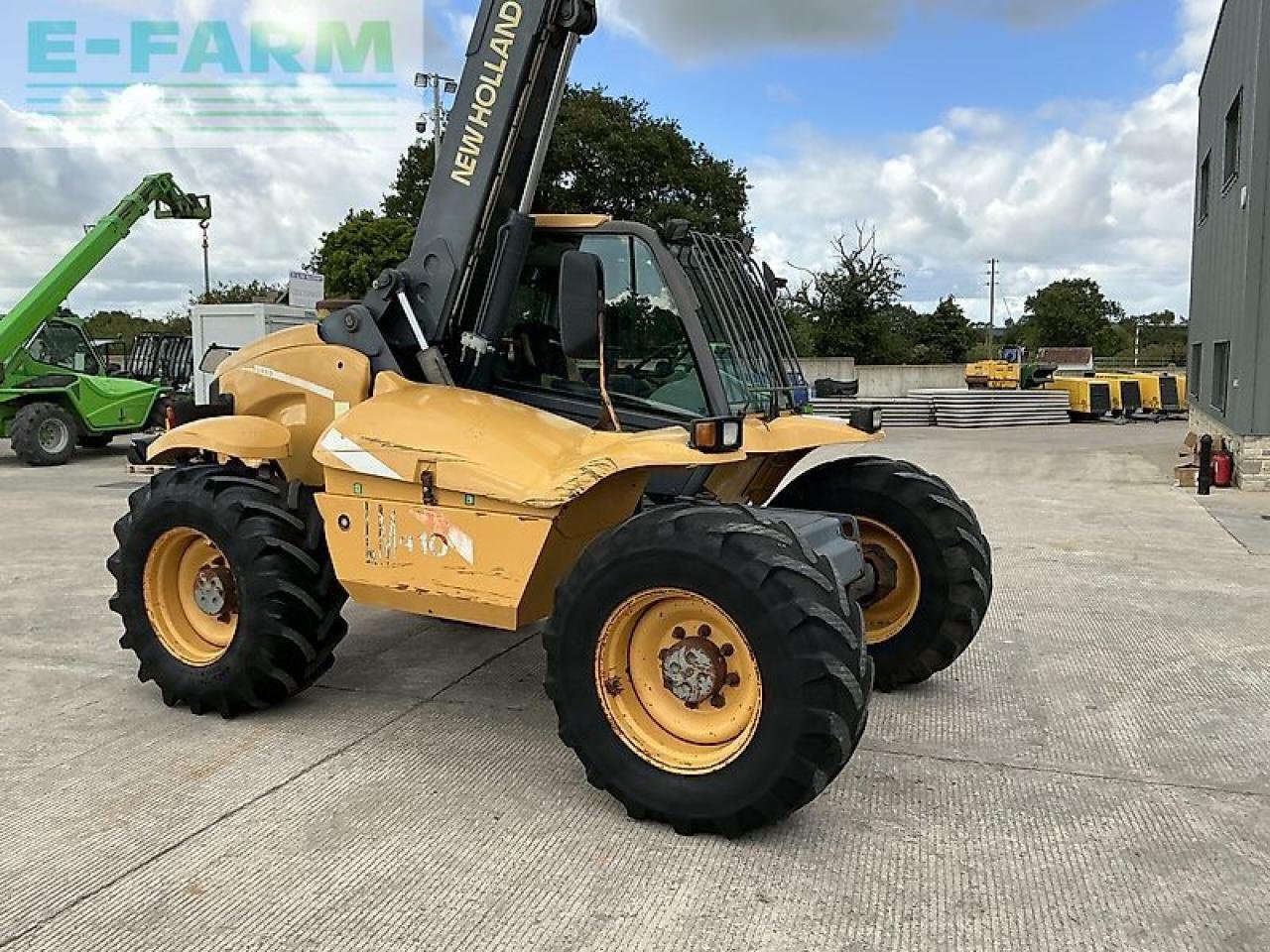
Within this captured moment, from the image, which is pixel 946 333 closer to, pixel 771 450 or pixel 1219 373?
pixel 1219 373

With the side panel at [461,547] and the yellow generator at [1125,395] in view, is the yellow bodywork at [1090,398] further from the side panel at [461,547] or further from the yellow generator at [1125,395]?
the side panel at [461,547]

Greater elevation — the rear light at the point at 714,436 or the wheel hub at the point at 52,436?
the rear light at the point at 714,436

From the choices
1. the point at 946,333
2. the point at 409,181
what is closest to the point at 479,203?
the point at 409,181

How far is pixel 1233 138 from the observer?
15.5m

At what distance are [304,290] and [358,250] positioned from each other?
16.0m

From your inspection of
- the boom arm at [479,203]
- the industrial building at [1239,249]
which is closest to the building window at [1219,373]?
the industrial building at [1239,249]

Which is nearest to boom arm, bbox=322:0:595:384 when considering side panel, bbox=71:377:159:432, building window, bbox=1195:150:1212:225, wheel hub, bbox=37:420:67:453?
wheel hub, bbox=37:420:67:453

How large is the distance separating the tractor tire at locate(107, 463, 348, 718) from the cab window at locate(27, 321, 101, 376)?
44.2 ft

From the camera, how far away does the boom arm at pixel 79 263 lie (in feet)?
52.1

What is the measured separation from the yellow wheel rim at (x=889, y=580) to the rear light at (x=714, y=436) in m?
1.57

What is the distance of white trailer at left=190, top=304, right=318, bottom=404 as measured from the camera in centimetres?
1565

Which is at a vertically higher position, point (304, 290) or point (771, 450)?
point (304, 290)

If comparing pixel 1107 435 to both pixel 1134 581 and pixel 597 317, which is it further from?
pixel 597 317

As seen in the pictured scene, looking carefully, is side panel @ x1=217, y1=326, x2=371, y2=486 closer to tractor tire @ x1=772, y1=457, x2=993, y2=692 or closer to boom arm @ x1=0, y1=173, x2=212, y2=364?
tractor tire @ x1=772, y1=457, x2=993, y2=692
